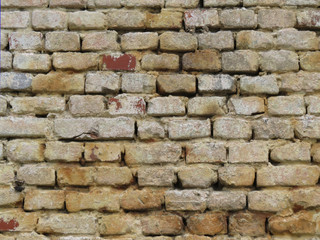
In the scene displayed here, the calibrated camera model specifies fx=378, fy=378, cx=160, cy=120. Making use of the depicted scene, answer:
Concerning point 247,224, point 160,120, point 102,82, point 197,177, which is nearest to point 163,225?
point 197,177

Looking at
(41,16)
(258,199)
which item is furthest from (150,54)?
(258,199)

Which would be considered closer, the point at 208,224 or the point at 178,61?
the point at 208,224

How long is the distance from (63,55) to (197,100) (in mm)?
694

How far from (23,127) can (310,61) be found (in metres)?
1.42

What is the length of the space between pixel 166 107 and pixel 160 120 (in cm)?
7

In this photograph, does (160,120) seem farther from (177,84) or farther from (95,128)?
(95,128)

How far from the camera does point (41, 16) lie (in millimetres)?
1898

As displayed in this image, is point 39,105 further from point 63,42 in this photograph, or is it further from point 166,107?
point 166,107

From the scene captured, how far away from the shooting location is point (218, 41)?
6.12 feet

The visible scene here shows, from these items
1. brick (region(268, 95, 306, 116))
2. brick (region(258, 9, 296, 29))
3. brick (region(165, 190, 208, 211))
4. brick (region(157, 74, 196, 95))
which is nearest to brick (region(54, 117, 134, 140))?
brick (region(157, 74, 196, 95))

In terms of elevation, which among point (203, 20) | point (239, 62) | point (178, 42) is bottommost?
point (239, 62)

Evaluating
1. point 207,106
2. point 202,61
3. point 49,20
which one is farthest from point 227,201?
point 49,20

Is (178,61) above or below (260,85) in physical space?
above

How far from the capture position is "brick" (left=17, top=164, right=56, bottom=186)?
5.82 feet
